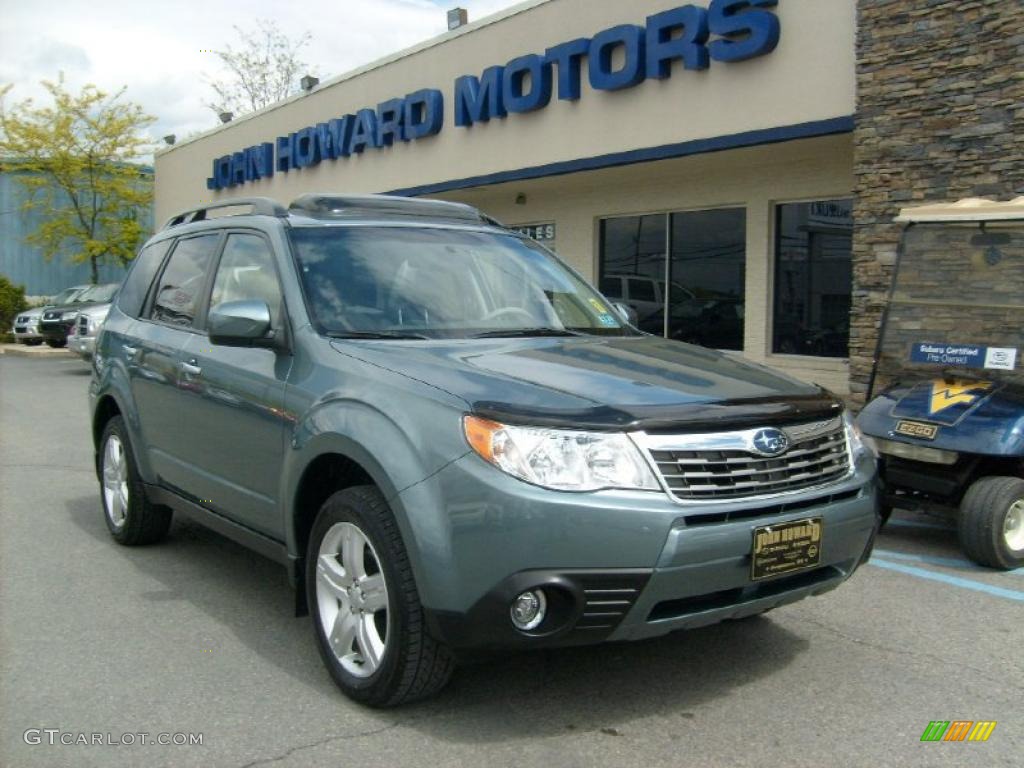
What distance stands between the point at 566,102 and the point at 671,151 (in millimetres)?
2424

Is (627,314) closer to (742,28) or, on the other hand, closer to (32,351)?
(742,28)

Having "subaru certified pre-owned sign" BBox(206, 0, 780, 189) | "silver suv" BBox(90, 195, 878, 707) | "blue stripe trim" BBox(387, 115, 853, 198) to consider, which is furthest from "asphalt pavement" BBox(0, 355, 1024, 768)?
"subaru certified pre-owned sign" BBox(206, 0, 780, 189)

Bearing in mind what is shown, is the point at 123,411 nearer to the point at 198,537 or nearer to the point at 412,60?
the point at 198,537

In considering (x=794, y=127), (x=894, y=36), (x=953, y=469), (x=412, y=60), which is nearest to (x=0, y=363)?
(x=412, y=60)

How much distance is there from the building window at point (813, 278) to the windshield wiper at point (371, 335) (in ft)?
30.2

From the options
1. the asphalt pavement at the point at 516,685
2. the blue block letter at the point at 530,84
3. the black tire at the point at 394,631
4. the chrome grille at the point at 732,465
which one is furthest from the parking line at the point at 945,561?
the blue block letter at the point at 530,84

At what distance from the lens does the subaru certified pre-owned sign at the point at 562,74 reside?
12055 millimetres

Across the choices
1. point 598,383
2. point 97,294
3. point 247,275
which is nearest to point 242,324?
point 247,275

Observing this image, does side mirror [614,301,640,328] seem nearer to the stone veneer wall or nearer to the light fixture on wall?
the stone veneer wall

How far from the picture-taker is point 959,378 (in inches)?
254

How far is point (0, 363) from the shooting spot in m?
22.5

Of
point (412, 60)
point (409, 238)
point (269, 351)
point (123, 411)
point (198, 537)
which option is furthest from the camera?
point (412, 60)

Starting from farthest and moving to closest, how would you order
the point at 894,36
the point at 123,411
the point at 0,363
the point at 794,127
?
the point at 0,363, the point at 794,127, the point at 894,36, the point at 123,411

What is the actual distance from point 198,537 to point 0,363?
18.6 meters
